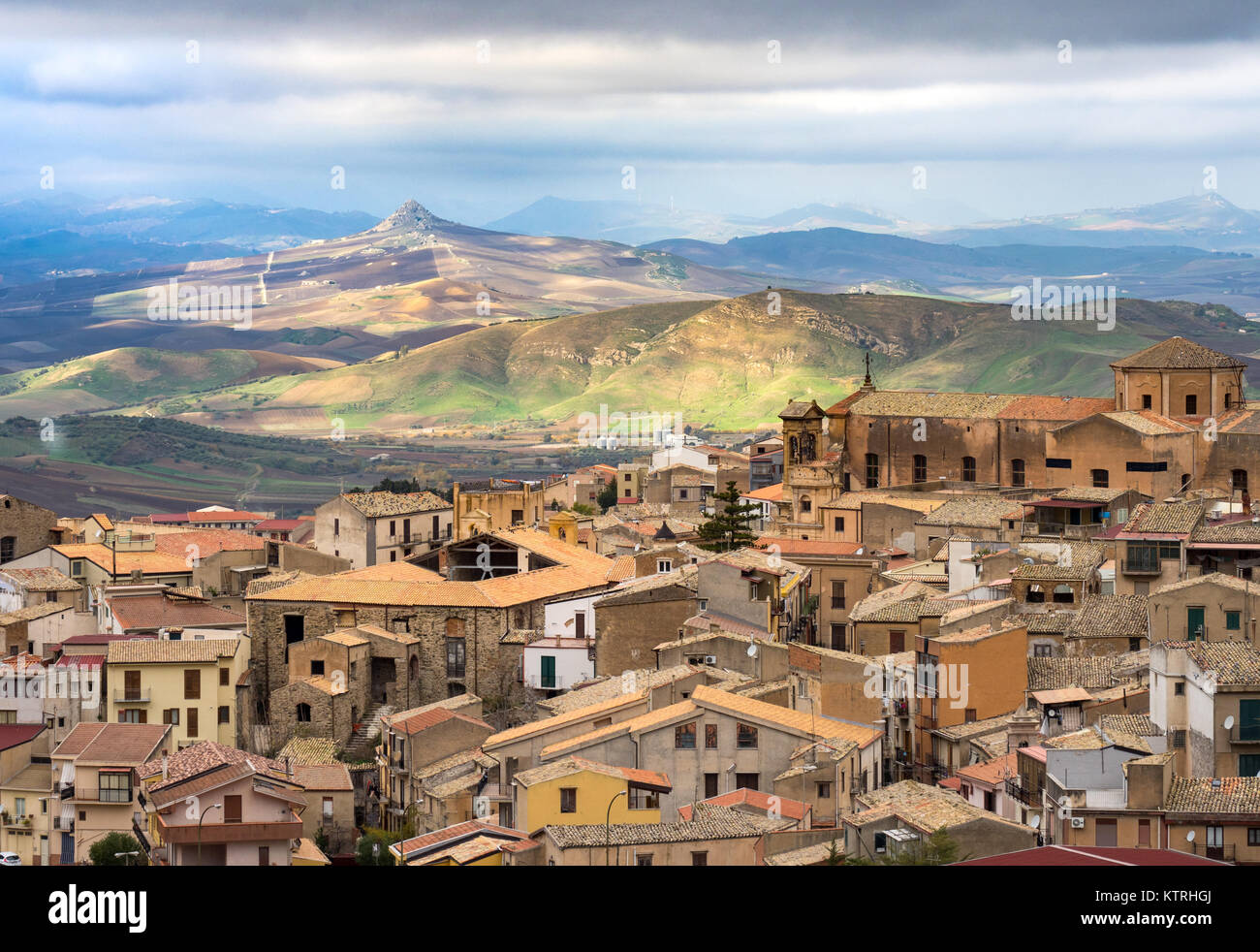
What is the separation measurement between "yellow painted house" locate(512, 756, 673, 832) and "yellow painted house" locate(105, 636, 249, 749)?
12649 millimetres

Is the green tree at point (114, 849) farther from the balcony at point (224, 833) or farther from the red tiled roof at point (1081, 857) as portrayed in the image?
the red tiled roof at point (1081, 857)

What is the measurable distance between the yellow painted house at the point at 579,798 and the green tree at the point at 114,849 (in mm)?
6572

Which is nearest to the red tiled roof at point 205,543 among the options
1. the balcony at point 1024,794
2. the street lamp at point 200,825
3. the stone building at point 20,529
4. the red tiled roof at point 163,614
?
the stone building at point 20,529

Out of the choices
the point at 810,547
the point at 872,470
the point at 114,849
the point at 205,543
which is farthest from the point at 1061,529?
the point at 205,543

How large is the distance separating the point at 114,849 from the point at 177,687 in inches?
316

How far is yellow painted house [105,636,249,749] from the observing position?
37188 millimetres

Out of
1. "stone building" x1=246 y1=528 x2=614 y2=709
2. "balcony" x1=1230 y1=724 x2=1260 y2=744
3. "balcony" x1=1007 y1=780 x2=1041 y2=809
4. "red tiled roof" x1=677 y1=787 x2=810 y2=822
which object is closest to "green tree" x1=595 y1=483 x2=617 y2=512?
"stone building" x1=246 y1=528 x2=614 y2=709

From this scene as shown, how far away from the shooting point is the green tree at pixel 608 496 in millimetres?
78750

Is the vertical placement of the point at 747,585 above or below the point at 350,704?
above

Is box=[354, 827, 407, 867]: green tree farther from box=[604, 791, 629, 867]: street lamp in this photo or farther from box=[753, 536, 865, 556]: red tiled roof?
box=[753, 536, 865, 556]: red tiled roof
